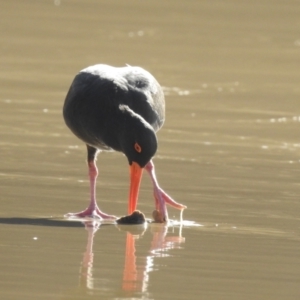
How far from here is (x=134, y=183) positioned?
7.72 m

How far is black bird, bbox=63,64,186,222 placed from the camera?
7.54m

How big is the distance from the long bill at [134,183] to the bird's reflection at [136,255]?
0.99 ft

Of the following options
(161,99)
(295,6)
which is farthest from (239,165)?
(295,6)

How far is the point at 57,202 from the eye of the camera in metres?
8.17

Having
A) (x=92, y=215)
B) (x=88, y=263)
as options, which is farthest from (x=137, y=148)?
(x=88, y=263)

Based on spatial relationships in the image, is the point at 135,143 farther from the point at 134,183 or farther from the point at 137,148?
the point at 134,183

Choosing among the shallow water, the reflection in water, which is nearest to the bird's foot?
the shallow water

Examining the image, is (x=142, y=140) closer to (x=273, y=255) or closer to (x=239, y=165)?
(x=273, y=255)

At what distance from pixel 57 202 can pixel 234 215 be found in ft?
4.16

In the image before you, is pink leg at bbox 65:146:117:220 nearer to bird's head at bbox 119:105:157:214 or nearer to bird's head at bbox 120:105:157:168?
bird's head at bbox 119:105:157:214

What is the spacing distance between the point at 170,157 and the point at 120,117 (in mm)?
2687

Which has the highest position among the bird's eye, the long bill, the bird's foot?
the bird's eye

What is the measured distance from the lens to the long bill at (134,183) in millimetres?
7645

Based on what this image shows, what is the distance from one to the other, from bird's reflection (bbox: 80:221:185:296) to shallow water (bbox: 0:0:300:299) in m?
0.01
